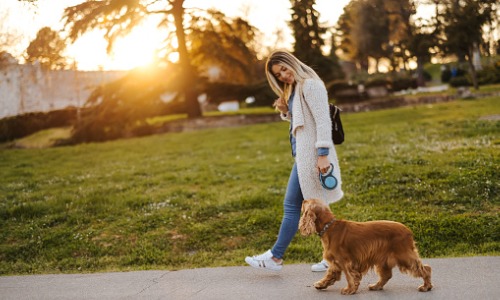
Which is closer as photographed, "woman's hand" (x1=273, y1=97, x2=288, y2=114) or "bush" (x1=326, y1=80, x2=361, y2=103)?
"woman's hand" (x1=273, y1=97, x2=288, y2=114)

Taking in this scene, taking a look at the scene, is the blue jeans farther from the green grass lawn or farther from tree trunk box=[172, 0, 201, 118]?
tree trunk box=[172, 0, 201, 118]

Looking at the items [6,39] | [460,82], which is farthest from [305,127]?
[460,82]

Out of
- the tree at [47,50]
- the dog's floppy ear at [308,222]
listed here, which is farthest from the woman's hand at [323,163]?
the tree at [47,50]

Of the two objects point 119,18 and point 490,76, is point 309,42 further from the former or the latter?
point 119,18

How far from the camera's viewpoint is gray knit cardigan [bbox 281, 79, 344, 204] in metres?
5.59

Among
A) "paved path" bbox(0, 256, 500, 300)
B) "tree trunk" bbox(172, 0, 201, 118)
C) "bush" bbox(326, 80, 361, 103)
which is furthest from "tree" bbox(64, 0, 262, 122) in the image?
"paved path" bbox(0, 256, 500, 300)

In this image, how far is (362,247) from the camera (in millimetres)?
5102

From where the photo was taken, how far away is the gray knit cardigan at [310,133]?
18.3 feet

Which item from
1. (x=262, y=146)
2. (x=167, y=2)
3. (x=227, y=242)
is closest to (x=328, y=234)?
(x=227, y=242)

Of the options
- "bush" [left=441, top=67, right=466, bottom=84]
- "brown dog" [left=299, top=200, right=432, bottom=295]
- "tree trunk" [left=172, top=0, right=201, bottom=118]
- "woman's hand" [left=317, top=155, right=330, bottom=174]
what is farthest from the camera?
"bush" [left=441, top=67, right=466, bottom=84]

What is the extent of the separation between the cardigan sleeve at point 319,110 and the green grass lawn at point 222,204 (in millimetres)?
2255

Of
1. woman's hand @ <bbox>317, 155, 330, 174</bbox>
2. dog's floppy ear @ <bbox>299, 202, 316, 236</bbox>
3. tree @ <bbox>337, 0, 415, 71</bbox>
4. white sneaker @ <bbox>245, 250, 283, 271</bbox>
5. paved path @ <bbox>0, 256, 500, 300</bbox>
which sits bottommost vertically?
paved path @ <bbox>0, 256, 500, 300</bbox>

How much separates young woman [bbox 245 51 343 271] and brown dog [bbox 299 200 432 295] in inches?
16.2

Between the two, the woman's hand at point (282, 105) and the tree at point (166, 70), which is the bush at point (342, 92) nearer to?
the tree at point (166, 70)
